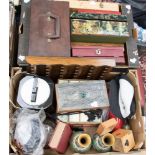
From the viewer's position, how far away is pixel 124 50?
1.59 m

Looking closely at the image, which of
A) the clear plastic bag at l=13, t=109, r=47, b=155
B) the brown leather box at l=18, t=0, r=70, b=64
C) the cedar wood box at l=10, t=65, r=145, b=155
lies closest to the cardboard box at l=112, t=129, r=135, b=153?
the cedar wood box at l=10, t=65, r=145, b=155

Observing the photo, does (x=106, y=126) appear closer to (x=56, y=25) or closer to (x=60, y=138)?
(x=60, y=138)

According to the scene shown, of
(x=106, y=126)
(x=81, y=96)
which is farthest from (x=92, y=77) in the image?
(x=106, y=126)

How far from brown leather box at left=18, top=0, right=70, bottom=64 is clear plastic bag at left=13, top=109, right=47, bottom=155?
27 cm

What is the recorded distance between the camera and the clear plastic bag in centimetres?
133

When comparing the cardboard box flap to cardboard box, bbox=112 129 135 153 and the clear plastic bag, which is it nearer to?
cardboard box, bbox=112 129 135 153

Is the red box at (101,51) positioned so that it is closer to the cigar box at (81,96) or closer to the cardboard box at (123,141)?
the cigar box at (81,96)

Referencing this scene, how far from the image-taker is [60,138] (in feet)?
4.53

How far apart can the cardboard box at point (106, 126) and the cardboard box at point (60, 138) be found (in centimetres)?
15

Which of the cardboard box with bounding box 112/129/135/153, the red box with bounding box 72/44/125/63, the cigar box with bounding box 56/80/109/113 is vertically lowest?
the cardboard box with bounding box 112/129/135/153

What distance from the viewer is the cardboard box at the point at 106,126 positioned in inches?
55.7

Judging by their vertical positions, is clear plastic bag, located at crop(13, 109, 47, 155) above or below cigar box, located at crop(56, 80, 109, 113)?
below
